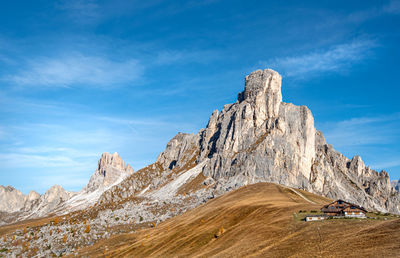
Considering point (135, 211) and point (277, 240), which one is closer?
point (277, 240)

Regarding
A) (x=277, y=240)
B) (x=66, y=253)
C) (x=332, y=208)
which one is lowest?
(x=66, y=253)

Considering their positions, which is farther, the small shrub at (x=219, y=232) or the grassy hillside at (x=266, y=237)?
the small shrub at (x=219, y=232)

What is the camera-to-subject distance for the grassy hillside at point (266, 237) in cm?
4604

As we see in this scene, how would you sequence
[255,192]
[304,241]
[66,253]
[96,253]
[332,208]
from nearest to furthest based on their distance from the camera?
1. [304,241]
2. [332,208]
3. [96,253]
4. [66,253]
5. [255,192]

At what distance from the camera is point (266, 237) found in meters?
61.8

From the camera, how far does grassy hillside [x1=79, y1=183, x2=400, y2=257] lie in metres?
46.0

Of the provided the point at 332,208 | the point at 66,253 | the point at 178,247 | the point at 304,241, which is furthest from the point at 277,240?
the point at 66,253

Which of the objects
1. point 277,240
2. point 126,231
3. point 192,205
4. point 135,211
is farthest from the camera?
point 135,211

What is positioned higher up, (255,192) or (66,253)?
(255,192)

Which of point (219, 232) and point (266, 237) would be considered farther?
point (219, 232)

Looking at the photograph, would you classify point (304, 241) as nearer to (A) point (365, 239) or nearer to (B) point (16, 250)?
(A) point (365, 239)

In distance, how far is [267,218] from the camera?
3054 inches

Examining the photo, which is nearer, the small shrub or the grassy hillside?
the grassy hillside

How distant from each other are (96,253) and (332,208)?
80.8m
